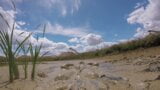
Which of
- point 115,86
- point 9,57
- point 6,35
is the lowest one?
point 115,86

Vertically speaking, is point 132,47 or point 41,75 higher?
point 132,47

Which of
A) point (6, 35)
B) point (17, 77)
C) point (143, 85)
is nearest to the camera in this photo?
point (143, 85)

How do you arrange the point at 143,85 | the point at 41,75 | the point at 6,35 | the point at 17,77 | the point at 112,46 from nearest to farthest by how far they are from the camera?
the point at 143,85 < the point at 6,35 < the point at 17,77 < the point at 41,75 < the point at 112,46

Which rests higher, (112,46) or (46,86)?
(112,46)

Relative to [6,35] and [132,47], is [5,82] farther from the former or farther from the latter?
[132,47]

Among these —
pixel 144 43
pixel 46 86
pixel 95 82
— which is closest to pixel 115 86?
pixel 95 82

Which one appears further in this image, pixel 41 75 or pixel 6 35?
pixel 41 75

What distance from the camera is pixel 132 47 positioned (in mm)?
10367

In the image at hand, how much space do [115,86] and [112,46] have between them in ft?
28.3

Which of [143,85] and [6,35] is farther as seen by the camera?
[6,35]

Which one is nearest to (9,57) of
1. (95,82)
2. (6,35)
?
(6,35)

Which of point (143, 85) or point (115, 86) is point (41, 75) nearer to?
point (115, 86)

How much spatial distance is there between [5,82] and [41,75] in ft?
2.11

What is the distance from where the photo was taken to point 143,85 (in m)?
3.05
